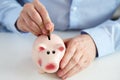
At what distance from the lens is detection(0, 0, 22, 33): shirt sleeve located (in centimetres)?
77

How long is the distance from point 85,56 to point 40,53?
13cm

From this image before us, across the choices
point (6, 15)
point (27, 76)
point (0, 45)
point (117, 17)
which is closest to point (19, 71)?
point (27, 76)

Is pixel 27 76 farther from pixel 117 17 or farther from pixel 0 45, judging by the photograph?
pixel 117 17

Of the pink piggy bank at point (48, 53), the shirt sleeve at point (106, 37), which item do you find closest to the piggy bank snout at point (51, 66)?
the pink piggy bank at point (48, 53)

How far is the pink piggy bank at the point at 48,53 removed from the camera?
0.56 metres

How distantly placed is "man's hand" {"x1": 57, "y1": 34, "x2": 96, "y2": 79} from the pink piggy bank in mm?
26

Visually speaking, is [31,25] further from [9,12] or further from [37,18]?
[9,12]

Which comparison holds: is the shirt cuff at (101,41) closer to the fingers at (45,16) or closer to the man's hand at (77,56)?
the man's hand at (77,56)

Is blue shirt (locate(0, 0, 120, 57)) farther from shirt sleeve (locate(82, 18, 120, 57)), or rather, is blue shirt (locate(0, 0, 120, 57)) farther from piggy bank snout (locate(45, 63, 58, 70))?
piggy bank snout (locate(45, 63, 58, 70))

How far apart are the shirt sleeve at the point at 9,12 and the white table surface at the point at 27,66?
0.06m

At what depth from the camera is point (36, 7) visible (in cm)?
63

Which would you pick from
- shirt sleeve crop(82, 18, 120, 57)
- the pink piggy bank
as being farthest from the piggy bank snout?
shirt sleeve crop(82, 18, 120, 57)

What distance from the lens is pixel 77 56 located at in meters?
0.62

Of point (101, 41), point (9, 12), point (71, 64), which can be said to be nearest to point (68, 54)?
point (71, 64)
